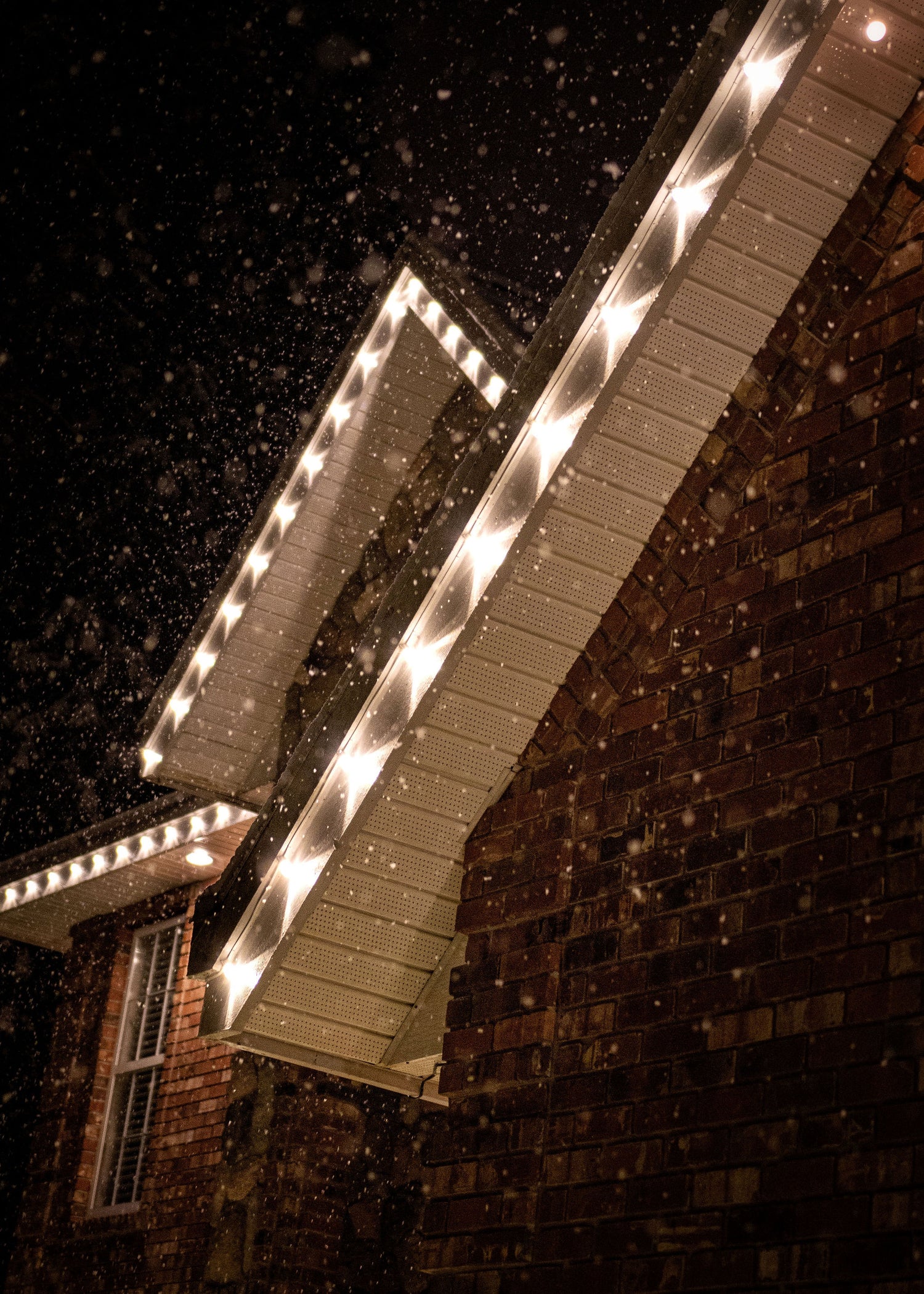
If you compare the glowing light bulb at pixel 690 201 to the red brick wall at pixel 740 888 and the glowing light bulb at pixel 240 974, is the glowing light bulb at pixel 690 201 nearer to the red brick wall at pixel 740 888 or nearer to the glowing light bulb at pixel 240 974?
the red brick wall at pixel 740 888

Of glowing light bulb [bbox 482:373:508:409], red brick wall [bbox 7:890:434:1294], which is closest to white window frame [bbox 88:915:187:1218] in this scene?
red brick wall [bbox 7:890:434:1294]

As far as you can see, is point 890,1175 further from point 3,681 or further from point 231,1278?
point 3,681

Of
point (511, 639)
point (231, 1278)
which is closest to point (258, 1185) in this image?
point (231, 1278)

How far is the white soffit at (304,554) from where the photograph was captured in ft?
29.0

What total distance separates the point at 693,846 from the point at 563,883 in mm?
543

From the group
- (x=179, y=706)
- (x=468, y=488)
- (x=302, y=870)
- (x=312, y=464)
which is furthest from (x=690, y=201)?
(x=179, y=706)

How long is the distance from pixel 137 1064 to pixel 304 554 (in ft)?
13.1

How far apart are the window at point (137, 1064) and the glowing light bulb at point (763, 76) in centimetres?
750

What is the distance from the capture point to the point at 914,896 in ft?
10.8

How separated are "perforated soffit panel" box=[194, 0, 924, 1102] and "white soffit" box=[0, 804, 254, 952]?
3.81 meters

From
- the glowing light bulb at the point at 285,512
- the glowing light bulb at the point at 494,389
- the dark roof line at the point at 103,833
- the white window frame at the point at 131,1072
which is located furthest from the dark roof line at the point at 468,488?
the white window frame at the point at 131,1072

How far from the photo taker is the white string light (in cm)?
859

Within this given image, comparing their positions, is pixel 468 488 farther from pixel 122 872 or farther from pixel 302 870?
pixel 122 872

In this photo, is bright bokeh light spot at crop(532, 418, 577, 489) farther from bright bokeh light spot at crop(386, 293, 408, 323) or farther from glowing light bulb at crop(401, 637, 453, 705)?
Answer: bright bokeh light spot at crop(386, 293, 408, 323)
